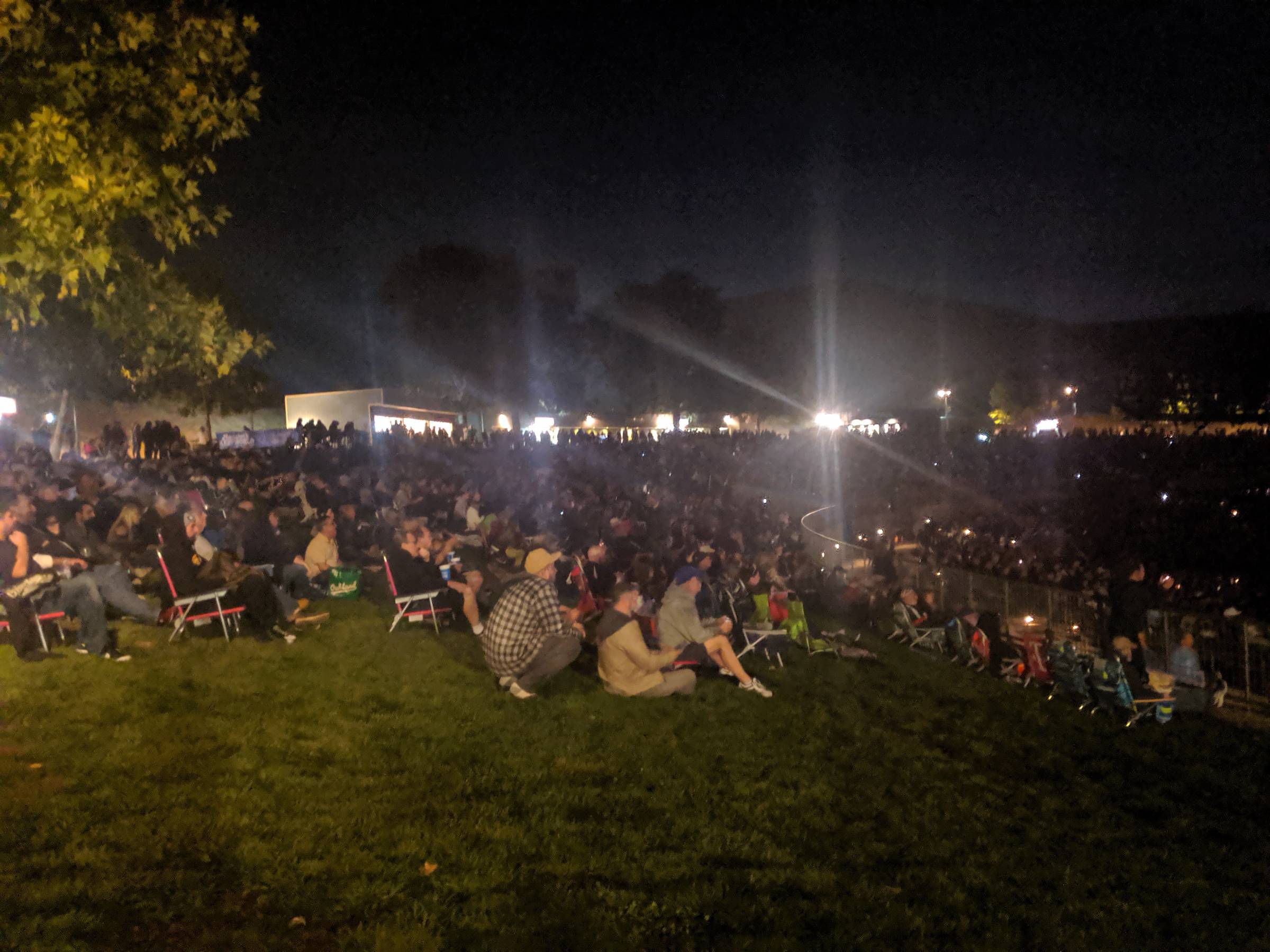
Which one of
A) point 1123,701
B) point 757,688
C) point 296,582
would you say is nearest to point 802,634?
point 757,688

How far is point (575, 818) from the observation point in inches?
174

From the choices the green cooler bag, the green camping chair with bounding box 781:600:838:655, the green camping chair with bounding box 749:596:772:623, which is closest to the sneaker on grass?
the green camping chair with bounding box 749:596:772:623

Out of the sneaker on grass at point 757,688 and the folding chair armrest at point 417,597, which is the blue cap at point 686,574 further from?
the folding chair armrest at point 417,597

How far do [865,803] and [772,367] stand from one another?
4150 cm

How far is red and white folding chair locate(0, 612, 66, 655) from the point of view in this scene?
642cm

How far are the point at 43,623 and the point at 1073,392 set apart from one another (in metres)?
55.1

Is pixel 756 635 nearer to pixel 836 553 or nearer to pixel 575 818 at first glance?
pixel 575 818

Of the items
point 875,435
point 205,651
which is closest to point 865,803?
point 205,651

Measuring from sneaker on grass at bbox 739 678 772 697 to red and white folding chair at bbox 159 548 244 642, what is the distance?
471cm

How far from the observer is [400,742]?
5.27 m

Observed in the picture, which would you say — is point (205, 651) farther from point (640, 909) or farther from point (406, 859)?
point (640, 909)

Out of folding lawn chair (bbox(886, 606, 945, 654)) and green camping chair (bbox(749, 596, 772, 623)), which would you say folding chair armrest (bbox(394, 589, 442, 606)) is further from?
folding lawn chair (bbox(886, 606, 945, 654))

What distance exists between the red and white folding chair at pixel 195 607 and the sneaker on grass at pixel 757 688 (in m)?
4.71

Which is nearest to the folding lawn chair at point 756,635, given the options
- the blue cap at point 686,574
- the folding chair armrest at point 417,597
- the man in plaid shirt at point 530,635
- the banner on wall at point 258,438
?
the blue cap at point 686,574
